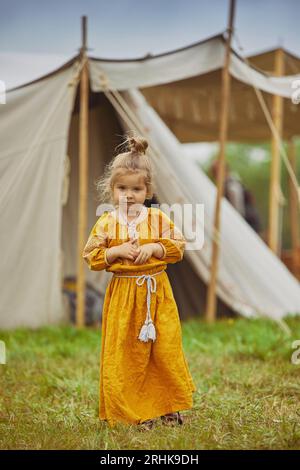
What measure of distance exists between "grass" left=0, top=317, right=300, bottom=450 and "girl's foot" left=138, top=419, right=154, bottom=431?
0.10 ft

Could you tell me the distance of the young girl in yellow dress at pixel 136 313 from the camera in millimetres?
2533

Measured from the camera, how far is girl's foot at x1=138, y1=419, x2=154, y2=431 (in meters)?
2.50

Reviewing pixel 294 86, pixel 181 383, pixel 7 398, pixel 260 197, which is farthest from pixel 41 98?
pixel 260 197

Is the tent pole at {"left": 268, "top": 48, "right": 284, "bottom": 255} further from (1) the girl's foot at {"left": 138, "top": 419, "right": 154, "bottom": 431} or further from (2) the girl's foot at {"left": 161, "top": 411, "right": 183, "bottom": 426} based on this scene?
(1) the girl's foot at {"left": 138, "top": 419, "right": 154, "bottom": 431}

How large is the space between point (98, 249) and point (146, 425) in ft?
2.30

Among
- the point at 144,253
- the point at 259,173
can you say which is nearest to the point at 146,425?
the point at 144,253

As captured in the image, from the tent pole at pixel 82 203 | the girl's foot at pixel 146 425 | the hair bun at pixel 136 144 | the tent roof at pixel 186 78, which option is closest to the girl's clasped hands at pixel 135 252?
the hair bun at pixel 136 144

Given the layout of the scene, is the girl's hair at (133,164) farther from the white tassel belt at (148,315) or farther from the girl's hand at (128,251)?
the white tassel belt at (148,315)

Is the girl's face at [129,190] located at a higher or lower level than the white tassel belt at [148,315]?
higher

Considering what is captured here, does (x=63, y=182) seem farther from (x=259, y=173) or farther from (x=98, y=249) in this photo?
(x=259, y=173)

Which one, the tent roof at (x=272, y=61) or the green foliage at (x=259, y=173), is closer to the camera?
the tent roof at (x=272, y=61)

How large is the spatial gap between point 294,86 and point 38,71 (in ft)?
6.32

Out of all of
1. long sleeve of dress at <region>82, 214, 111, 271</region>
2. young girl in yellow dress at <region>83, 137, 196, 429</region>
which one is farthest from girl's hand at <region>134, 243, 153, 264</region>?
long sleeve of dress at <region>82, 214, 111, 271</region>
